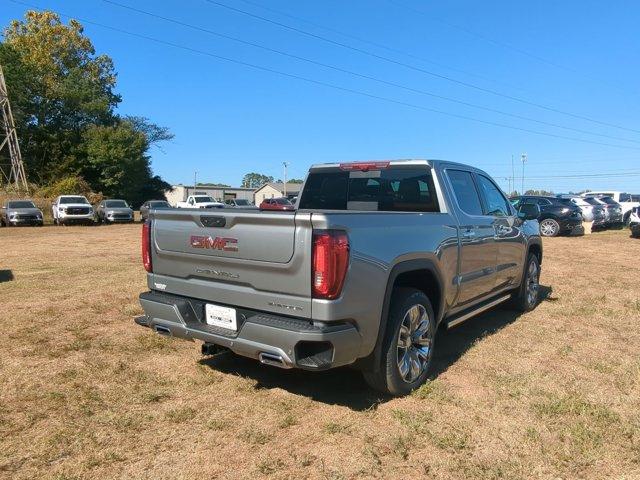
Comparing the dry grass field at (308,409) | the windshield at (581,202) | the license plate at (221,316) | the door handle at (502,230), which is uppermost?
the windshield at (581,202)

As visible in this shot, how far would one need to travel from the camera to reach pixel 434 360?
476cm

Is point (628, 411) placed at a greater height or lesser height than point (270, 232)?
lesser

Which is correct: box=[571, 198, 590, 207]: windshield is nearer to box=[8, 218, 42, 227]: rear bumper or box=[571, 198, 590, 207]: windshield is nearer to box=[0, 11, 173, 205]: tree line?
box=[8, 218, 42, 227]: rear bumper

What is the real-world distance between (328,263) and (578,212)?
757 inches

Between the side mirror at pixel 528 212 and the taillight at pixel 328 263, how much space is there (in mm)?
3945

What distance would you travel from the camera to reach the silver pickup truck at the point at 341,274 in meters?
3.18

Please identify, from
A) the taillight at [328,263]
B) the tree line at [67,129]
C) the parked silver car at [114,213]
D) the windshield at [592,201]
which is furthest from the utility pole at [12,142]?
the taillight at [328,263]

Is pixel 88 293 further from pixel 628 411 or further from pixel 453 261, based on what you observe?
pixel 628 411

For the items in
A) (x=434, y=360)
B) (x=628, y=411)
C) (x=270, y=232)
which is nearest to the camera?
(x=270, y=232)

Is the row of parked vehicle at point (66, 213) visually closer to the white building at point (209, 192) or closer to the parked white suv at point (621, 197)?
the parked white suv at point (621, 197)

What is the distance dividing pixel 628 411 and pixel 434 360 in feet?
5.25

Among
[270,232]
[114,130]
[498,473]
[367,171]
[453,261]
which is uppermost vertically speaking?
[114,130]

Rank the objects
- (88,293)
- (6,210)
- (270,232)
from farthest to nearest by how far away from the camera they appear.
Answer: (6,210) < (88,293) < (270,232)

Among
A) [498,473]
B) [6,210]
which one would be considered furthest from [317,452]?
[6,210]
